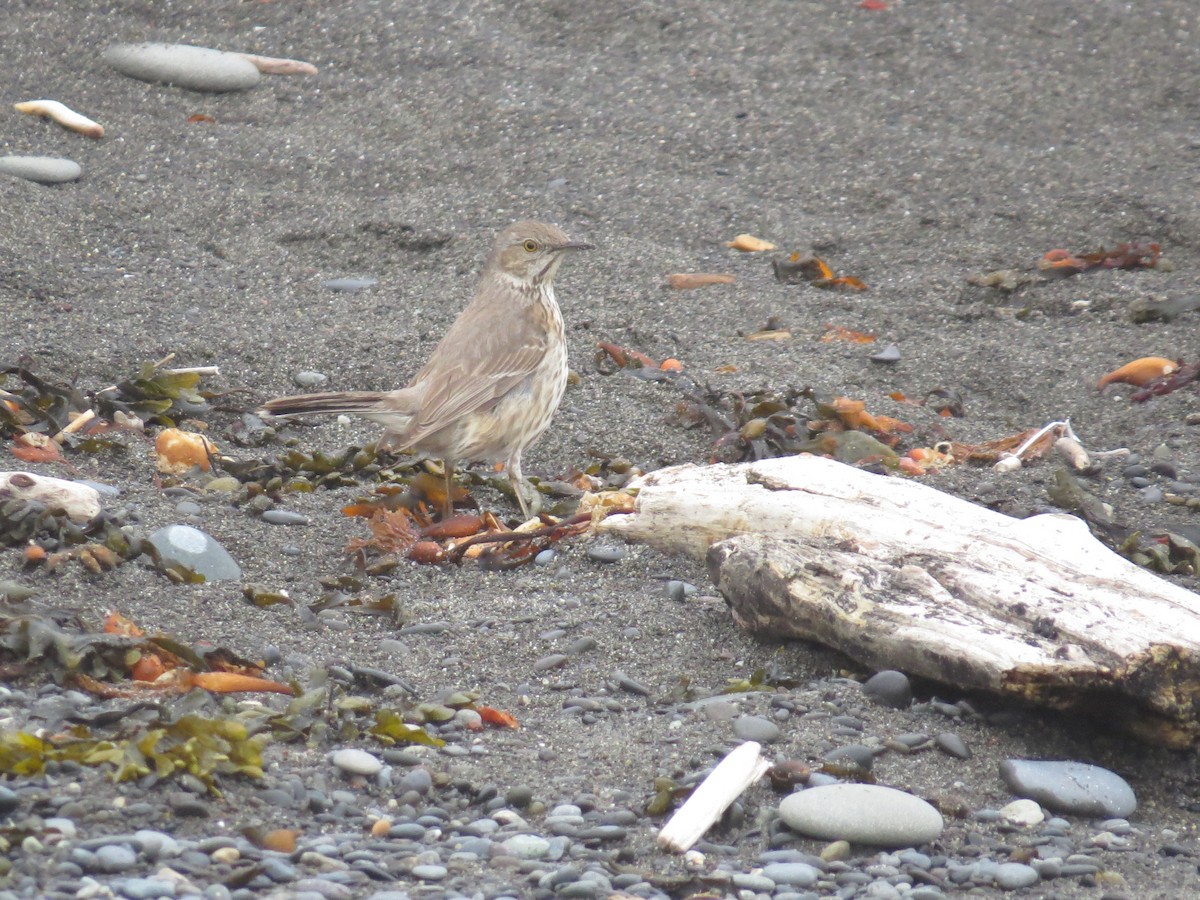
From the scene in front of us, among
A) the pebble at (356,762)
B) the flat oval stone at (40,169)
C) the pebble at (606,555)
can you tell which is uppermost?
the pebble at (356,762)

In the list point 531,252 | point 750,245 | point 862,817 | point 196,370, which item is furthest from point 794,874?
point 750,245

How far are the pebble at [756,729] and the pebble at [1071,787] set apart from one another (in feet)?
2.13

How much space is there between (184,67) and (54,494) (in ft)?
20.1

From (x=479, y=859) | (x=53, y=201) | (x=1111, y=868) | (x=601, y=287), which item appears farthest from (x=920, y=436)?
(x=53, y=201)

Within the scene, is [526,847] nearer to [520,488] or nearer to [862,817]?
[862,817]

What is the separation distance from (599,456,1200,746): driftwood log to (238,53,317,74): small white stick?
262 inches

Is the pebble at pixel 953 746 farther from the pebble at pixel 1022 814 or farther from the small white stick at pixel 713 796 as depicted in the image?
the small white stick at pixel 713 796

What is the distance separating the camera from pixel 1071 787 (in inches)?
160

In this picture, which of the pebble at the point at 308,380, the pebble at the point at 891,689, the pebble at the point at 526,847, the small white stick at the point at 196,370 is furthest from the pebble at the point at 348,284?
the pebble at the point at 526,847

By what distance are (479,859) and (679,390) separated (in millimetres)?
4200

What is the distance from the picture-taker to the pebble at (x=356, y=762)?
153 inches

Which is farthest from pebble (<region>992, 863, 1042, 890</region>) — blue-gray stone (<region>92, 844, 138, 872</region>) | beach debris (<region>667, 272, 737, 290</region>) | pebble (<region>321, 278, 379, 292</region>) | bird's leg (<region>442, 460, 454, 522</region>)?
pebble (<region>321, 278, 379, 292</region>)

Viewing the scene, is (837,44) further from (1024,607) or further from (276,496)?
(1024,607)

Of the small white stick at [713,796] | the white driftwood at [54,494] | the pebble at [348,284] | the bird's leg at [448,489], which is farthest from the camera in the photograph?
the pebble at [348,284]
